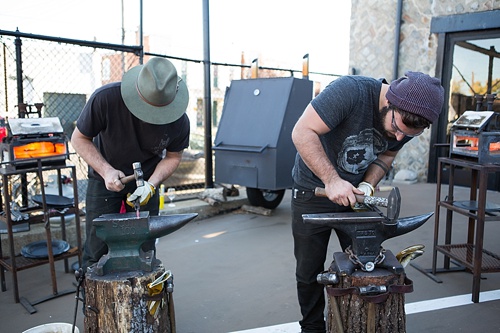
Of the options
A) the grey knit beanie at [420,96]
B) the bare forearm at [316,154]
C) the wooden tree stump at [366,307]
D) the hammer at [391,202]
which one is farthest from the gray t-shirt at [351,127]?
the wooden tree stump at [366,307]

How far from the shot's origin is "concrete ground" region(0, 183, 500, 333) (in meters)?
3.00

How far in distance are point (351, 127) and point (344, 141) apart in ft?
0.31

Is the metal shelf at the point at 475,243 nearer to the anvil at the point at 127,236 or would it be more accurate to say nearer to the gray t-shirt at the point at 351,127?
the gray t-shirt at the point at 351,127

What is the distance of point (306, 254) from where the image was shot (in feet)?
8.21

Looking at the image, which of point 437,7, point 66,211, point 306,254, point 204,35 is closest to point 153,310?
point 306,254

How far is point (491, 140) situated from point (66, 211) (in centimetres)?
352

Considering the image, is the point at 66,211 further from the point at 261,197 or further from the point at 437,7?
the point at 437,7

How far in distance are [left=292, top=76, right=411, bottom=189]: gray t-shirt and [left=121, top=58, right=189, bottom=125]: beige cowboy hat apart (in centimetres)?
81

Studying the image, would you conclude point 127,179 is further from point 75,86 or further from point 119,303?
point 75,86

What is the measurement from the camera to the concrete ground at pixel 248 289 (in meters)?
3.00

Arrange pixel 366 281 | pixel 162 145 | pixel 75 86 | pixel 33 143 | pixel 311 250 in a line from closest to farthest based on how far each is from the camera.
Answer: pixel 366 281
pixel 311 250
pixel 162 145
pixel 33 143
pixel 75 86

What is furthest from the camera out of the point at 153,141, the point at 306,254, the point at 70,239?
the point at 70,239

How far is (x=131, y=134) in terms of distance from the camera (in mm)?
2637

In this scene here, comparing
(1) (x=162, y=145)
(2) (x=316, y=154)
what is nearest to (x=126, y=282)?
(1) (x=162, y=145)
